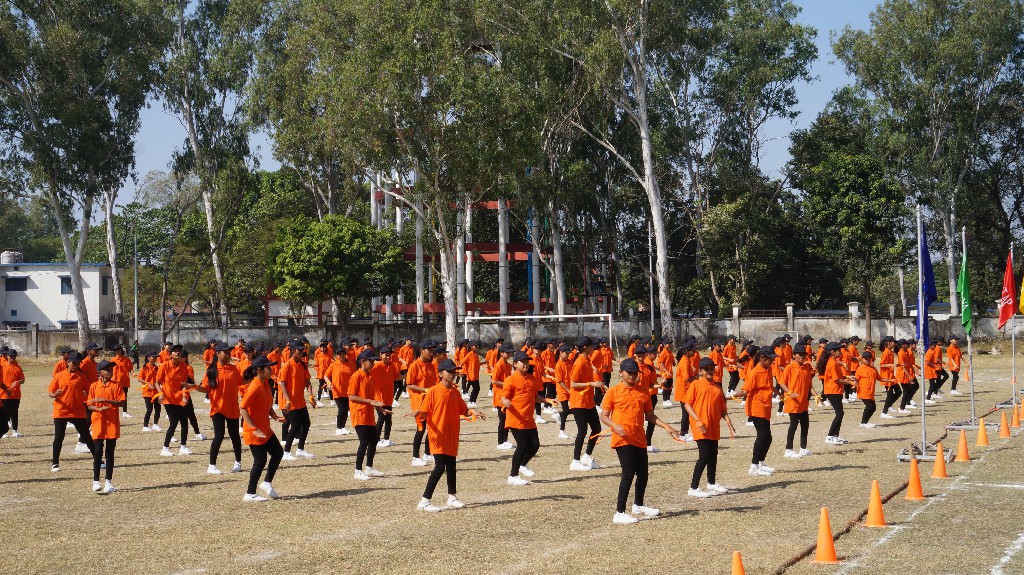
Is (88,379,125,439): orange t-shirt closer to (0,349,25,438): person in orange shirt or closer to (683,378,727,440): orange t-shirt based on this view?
(0,349,25,438): person in orange shirt

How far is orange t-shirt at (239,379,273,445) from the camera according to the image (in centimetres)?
1314

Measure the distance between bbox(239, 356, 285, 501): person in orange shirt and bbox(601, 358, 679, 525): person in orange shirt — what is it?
433cm

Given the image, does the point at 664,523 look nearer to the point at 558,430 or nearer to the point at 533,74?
the point at 558,430

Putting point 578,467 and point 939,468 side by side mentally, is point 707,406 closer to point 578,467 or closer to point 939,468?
point 578,467

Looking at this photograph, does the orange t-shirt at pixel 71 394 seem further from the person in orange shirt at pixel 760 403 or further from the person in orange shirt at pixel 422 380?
the person in orange shirt at pixel 760 403

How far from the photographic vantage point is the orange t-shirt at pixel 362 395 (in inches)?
588

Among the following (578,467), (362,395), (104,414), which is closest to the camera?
(104,414)

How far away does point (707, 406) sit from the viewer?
13.2 m

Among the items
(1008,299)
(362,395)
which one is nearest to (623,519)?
(362,395)

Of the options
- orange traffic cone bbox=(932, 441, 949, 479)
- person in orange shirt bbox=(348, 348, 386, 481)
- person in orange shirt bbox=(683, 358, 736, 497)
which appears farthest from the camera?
person in orange shirt bbox=(348, 348, 386, 481)

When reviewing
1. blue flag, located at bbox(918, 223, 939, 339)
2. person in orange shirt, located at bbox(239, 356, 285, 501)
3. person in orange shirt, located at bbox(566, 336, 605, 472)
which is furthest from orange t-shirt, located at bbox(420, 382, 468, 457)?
blue flag, located at bbox(918, 223, 939, 339)

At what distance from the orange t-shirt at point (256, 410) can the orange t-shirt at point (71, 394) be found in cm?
378

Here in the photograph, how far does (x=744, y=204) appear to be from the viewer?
181 feet

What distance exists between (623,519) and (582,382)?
5068 mm
